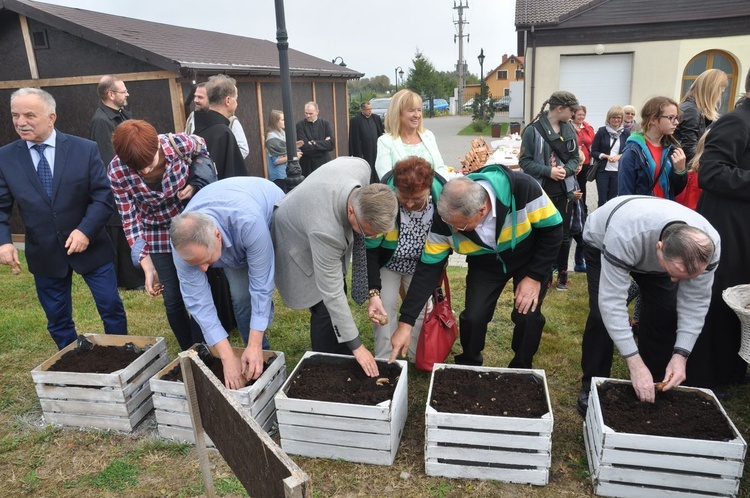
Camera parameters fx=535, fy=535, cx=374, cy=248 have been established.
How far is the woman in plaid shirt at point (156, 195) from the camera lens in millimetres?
3150

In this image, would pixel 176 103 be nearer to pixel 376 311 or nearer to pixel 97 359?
pixel 97 359

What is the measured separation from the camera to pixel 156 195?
329cm

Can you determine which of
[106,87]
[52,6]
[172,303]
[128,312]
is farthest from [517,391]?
[52,6]

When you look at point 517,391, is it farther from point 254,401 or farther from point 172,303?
point 172,303

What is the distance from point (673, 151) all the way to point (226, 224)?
3394mm

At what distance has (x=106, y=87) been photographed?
4809mm

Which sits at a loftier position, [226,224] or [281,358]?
[226,224]

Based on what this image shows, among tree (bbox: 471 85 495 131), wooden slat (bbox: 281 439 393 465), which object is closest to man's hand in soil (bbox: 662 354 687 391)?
wooden slat (bbox: 281 439 393 465)

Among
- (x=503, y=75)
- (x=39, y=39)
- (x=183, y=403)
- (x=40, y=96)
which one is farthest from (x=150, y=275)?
(x=503, y=75)

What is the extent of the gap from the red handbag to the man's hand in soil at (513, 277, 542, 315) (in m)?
0.52

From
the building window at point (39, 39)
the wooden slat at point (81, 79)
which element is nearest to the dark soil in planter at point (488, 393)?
the wooden slat at point (81, 79)

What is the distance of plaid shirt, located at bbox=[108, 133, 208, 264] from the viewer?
324 cm

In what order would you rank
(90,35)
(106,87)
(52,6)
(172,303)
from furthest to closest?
(52,6), (90,35), (106,87), (172,303)

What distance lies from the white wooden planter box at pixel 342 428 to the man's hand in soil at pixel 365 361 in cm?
17
